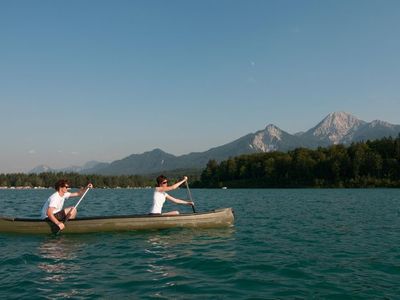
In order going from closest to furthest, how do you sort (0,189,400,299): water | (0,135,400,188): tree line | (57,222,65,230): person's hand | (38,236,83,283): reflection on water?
1. (0,189,400,299): water
2. (38,236,83,283): reflection on water
3. (57,222,65,230): person's hand
4. (0,135,400,188): tree line

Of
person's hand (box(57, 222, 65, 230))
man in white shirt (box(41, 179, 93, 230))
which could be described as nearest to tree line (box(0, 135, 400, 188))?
man in white shirt (box(41, 179, 93, 230))

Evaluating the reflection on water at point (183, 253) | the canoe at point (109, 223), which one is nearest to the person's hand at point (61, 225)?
the canoe at point (109, 223)

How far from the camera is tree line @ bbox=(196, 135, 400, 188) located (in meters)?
152

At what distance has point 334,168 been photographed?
160500 millimetres

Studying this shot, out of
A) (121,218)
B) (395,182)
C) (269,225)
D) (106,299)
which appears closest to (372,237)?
(269,225)

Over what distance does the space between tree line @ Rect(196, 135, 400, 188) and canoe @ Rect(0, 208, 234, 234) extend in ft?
437

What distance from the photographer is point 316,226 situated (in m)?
27.5

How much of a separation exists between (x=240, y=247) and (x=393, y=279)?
7.37 meters

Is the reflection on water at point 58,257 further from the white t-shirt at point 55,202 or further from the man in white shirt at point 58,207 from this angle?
the white t-shirt at point 55,202

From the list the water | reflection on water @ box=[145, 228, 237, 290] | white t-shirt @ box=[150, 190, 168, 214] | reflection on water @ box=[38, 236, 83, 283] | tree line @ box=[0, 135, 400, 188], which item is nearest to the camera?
the water

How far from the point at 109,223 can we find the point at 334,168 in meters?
148

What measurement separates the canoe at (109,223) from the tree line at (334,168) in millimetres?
133242

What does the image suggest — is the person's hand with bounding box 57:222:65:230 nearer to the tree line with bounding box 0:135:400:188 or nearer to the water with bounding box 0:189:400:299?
the water with bounding box 0:189:400:299

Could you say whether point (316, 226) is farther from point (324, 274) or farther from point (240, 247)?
point (324, 274)
